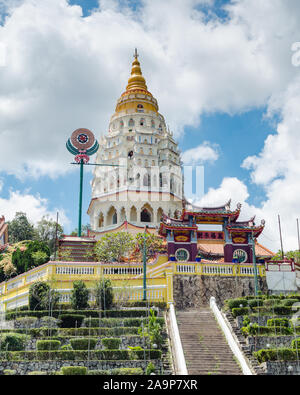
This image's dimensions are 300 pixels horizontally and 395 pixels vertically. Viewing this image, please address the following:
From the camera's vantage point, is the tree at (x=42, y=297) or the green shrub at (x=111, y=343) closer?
the green shrub at (x=111, y=343)

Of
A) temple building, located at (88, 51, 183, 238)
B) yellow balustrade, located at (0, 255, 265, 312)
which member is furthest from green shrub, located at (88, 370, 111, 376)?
temple building, located at (88, 51, 183, 238)

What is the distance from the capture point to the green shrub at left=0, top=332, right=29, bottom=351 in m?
25.6

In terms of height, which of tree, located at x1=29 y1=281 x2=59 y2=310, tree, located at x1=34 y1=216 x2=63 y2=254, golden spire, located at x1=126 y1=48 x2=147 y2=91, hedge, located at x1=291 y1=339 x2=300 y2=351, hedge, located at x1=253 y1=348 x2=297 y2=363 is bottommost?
hedge, located at x1=253 y1=348 x2=297 y2=363

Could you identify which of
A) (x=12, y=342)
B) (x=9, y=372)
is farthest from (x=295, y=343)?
(x=12, y=342)

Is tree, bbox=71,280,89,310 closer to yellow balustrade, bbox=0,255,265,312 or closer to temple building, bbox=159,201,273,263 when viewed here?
yellow balustrade, bbox=0,255,265,312

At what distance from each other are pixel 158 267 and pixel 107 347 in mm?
11955

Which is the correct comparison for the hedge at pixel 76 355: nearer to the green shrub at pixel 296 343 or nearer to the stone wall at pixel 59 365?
the stone wall at pixel 59 365

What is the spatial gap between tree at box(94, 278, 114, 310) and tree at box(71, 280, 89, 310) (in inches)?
27.1

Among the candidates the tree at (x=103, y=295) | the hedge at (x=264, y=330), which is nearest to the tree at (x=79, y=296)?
the tree at (x=103, y=295)

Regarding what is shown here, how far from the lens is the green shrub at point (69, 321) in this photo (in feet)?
93.2

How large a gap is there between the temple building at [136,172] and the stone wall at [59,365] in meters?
31.4

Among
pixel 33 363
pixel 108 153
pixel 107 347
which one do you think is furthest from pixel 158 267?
pixel 108 153

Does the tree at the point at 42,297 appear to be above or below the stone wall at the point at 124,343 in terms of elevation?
above

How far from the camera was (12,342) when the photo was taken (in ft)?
84.5
